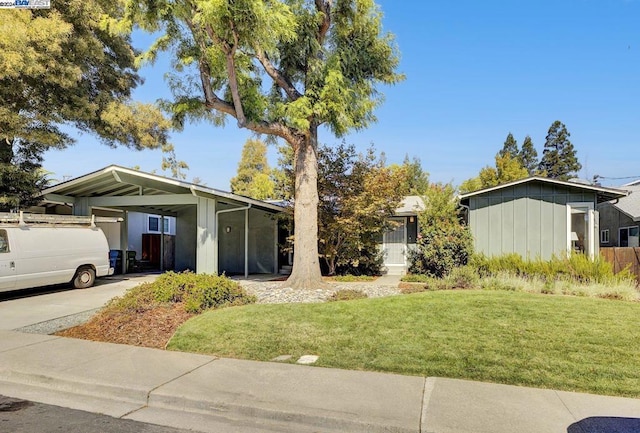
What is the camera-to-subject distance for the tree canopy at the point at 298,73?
36.1 ft

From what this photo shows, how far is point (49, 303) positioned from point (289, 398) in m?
8.42

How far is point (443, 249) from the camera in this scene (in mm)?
14086

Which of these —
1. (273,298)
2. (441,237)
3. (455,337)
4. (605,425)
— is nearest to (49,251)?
(273,298)

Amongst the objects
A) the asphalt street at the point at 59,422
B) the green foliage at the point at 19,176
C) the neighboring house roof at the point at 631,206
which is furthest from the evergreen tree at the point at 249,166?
the asphalt street at the point at 59,422

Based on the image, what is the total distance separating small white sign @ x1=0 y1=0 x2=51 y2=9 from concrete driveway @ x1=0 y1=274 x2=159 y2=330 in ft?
27.9

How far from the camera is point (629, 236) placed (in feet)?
64.0

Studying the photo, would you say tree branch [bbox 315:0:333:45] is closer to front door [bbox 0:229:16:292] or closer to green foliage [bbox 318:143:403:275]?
green foliage [bbox 318:143:403:275]

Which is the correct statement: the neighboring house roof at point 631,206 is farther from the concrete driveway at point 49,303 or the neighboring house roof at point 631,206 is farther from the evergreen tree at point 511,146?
the evergreen tree at point 511,146

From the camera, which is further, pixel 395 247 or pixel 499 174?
pixel 499 174

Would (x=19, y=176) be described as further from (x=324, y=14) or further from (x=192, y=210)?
(x=324, y=14)

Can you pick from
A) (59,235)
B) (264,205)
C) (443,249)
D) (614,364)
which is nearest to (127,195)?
(59,235)

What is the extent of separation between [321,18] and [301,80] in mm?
1841

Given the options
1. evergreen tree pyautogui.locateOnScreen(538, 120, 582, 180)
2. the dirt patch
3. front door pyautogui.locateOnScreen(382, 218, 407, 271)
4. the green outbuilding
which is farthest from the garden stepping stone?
evergreen tree pyautogui.locateOnScreen(538, 120, 582, 180)

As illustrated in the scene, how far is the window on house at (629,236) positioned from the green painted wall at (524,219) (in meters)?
7.87
